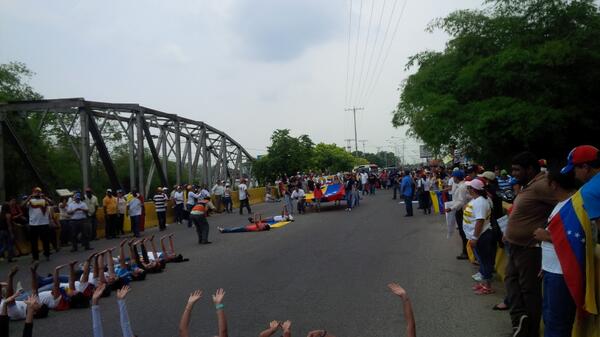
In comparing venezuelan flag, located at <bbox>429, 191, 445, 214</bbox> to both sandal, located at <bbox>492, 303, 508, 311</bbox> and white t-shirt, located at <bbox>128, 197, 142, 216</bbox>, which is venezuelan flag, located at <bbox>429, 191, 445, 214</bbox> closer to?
white t-shirt, located at <bbox>128, 197, 142, 216</bbox>

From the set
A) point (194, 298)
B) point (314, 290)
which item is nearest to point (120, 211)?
point (314, 290)

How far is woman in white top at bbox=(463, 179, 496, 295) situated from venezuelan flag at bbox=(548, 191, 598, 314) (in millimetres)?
3207

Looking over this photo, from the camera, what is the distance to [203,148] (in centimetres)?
4425

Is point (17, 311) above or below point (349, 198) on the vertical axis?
→ below

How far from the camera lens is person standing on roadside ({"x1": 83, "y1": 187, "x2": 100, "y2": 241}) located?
55.4ft

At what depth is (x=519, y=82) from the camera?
86.9ft

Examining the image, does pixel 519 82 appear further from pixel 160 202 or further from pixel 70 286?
pixel 70 286

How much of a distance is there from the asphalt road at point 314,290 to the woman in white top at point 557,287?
165 cm

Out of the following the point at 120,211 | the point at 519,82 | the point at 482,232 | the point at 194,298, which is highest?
the point at 519,82

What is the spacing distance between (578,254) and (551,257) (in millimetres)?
329

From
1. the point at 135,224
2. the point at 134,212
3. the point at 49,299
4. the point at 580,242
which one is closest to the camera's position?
the point at 580,242

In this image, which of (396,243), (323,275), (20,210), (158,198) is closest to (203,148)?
(158,198)

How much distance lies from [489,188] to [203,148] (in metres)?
37.3

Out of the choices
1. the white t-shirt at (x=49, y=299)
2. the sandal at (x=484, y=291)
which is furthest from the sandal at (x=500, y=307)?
the white t-shirt at (x=49, y=299)
